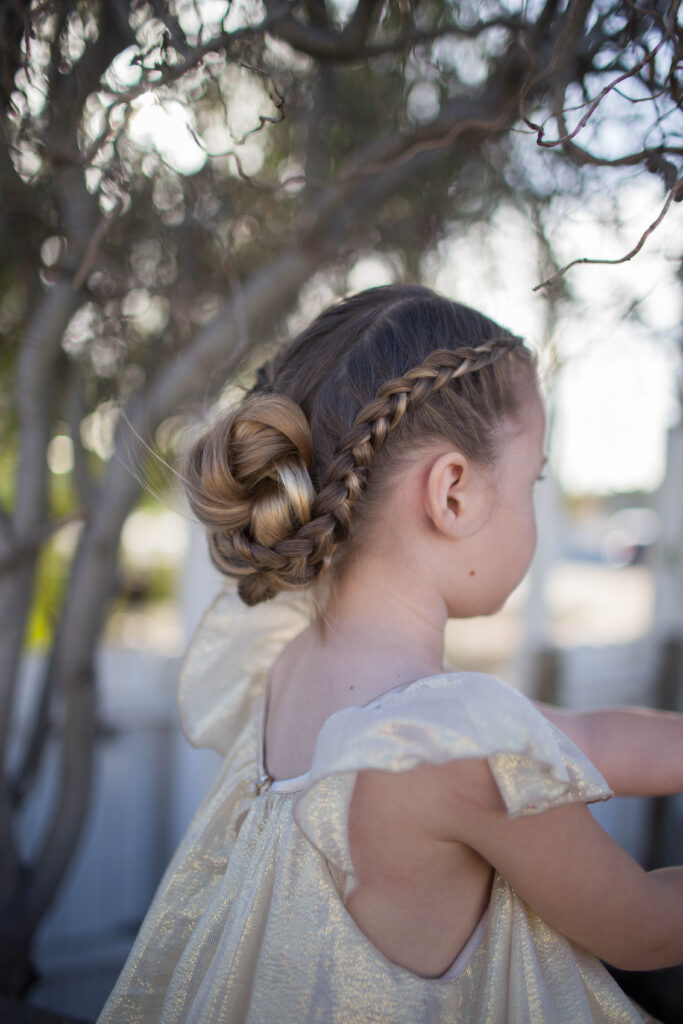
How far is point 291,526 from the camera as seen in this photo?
3.22 ft

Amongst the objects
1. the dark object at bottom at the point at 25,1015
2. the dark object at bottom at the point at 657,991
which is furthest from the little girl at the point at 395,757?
the dark object at bottom at the point at 657,991

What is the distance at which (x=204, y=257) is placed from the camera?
185cm

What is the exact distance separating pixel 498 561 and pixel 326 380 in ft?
1.16

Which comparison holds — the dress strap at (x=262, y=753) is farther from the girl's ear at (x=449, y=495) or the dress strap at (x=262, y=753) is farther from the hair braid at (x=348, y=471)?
the girl's ear at (x=449, y=495)

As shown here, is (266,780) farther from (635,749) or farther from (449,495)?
(635,749)

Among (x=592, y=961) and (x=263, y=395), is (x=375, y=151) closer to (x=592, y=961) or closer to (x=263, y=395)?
(x=263, y=395)

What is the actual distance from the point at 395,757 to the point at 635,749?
635 mm

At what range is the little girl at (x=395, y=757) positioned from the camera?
2.64 feet

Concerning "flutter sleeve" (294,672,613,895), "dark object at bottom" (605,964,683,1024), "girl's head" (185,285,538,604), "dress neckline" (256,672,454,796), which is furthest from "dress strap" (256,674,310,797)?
"dark object at bottom" (605,964,683,1024)

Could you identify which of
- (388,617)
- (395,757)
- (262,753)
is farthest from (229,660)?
(395,757)

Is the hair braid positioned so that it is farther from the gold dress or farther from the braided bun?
the gold dress

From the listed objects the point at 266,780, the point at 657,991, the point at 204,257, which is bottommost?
the point at 657,991

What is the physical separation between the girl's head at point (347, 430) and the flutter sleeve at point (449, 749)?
26 centimetres

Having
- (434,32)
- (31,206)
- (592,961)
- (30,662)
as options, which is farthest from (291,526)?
(30,662)
